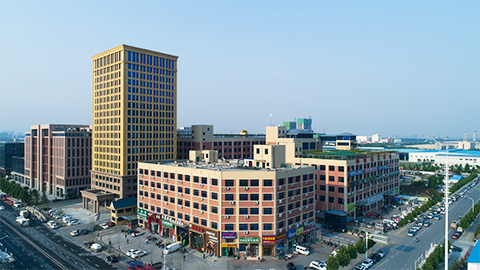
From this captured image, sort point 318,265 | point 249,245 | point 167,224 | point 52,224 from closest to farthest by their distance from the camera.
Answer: point 318,265 → point 249,245 → point 167,224 → point 52,224

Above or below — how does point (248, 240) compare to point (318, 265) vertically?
above

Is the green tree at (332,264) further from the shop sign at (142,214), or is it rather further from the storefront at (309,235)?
the shop sign at (142,214)

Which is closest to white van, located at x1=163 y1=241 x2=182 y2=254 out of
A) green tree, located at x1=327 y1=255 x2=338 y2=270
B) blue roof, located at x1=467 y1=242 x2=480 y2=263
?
green tree, located at x1=327 y1=255 x2=338 y2=270

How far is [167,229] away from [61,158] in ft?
244

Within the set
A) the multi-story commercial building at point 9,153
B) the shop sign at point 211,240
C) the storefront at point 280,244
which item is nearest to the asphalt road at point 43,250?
the shop sign at point 211,240

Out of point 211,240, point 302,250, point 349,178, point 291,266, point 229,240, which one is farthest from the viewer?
point 349,178

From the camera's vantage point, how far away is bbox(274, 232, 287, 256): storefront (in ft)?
218

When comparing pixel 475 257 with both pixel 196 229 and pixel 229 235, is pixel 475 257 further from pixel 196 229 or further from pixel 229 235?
pixel 196 229

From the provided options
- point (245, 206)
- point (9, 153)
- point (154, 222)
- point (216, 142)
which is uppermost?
point (216, 142)

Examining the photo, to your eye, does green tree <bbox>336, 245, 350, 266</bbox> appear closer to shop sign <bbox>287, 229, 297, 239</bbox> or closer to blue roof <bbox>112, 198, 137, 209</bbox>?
shop sign <bbox>287, 229, 297, 239</bbox>

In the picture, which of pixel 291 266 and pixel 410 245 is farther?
pixel 410 245

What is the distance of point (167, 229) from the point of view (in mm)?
81500

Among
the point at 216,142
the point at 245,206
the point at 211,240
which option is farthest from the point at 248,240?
the point at 216,142

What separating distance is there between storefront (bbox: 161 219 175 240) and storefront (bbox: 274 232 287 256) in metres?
28.1
